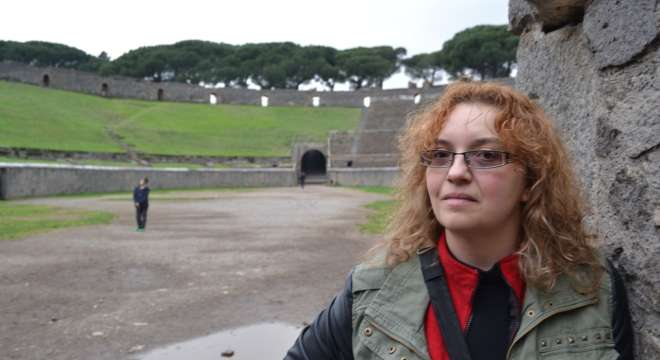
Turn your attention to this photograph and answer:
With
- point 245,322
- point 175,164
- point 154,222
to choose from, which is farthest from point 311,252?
point 175,164

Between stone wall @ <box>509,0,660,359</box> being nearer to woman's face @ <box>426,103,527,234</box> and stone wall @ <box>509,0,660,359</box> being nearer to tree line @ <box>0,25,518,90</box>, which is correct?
woman's face @ <box>426,103,527,234</box>

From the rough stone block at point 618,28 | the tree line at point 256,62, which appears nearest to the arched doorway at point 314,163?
the tree line at point 256,62

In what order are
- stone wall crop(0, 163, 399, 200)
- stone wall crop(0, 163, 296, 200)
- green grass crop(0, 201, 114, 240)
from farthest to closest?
stone wall crop(0, 163, 399, 200) → stone wall crop(0, 163, 296, 200) → green grass crop(0, 201, 114, 240)

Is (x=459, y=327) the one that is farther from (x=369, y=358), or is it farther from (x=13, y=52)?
(x=13, y=52)

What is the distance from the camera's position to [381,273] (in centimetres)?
165

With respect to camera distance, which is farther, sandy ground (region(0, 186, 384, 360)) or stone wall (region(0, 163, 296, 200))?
stone wall (region(0, 163, 296, 200))

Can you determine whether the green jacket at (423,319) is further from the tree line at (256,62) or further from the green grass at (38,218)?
the tree line at (256,62)

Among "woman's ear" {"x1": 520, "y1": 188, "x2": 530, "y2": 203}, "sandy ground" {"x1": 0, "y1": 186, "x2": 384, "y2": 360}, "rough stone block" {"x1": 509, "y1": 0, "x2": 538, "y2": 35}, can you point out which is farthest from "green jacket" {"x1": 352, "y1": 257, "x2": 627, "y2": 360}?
"sandy ground" {"x1": 0, "y1": 186, "x2": 384, "y2": 360}

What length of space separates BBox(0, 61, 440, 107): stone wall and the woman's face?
5835cm

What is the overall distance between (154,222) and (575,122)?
1256 cm

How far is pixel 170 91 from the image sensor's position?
6394 cm

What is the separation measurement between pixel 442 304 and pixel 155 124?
159 feet

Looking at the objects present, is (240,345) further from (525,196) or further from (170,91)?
(170,91)

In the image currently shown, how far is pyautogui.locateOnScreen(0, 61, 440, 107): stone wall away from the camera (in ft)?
182
